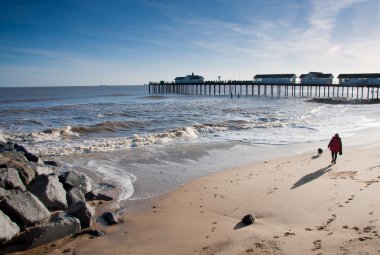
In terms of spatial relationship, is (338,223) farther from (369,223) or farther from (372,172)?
(372,172)

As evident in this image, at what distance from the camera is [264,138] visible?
19.4 metres

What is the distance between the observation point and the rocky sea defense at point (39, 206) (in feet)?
21.1

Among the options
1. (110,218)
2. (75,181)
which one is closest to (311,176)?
(110,218)

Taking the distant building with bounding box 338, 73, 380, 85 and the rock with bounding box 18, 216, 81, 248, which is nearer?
the rock with bounding box 18, 216, 81, 248

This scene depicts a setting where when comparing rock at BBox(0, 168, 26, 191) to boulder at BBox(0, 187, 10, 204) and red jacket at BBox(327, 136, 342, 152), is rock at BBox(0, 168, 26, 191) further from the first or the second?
red jacket at BBox(327, 136, 342, 152)

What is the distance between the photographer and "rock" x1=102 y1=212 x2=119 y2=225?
7504 millimetres

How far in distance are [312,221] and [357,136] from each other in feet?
47.7

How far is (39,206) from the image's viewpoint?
7.36 meters

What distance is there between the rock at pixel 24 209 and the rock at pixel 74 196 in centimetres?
104

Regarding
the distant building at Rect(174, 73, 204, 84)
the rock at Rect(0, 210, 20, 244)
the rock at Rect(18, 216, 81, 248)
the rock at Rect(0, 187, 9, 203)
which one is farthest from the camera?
the distant building at Rect(174, 73, 204, 84)

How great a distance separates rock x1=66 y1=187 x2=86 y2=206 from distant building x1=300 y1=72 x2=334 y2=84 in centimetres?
7447

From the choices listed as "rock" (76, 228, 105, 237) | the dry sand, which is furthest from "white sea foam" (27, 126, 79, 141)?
"rock" (76, 228, 105, 237)

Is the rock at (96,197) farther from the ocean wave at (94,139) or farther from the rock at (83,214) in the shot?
the ocean wave at (94,139)

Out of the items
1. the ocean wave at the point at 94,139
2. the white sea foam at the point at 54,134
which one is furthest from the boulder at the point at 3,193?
the white sea foam at the point at 54,134
